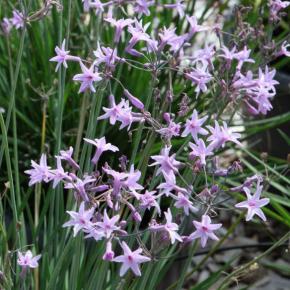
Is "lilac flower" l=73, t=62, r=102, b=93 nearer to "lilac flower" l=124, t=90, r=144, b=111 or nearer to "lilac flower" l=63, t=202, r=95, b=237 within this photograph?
"lilac flower" l=124, t=90, r=144, b=111

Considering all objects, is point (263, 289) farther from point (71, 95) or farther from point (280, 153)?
point (71, 95)

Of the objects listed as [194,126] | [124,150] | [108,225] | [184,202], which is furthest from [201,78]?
[124,150]

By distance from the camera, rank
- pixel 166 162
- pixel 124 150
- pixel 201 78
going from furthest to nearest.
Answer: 1. pixel 124 150
2. pixel 201 78
3. pixel 166 162

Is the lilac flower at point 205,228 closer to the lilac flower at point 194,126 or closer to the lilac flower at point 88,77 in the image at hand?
the lilac flower at point 194,126

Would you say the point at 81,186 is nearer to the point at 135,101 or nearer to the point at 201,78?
the point at 135,101

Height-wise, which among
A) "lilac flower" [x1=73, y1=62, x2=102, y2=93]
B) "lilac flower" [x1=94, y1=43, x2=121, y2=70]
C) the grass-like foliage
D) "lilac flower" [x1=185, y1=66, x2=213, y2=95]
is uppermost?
"lilac flower" [x1=94, y1=43, x2=121, y2=70]

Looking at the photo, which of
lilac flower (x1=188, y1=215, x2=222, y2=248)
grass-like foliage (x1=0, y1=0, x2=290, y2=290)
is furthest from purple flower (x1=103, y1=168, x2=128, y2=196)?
lilac flower (x1=188, y1=215, x2=222, y2=248)

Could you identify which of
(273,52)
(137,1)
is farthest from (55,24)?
(273,52)

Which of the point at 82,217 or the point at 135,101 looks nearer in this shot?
the point at 82,217

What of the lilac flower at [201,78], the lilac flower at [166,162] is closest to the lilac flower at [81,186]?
the lilac flower at [166,162]

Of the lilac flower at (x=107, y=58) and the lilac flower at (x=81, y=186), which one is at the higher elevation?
the lilac flower at (x=107, y=58)

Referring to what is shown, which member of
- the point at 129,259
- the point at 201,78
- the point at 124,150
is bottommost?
the point at 124,150
